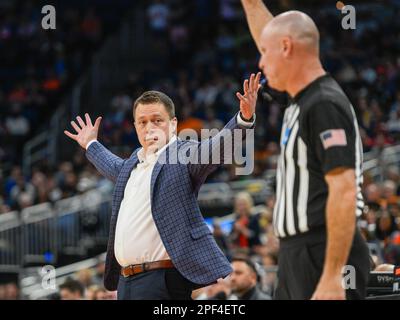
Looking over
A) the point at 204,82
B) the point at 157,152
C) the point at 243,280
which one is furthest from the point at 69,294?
the point at 204,82

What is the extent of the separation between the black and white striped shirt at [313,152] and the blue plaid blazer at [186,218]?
98cm

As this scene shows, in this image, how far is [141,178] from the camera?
19.7 ft

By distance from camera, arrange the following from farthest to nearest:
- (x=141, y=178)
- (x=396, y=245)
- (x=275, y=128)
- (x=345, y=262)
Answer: (x=275, y=128) < (x=396, y=245) < (x=141, y=178) < (x=345, y=262)

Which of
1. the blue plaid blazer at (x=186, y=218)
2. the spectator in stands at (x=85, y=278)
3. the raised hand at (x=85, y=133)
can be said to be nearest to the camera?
the blue plaid blazer at (x=186, y=218)

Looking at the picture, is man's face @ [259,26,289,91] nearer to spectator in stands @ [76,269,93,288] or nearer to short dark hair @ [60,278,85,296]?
short dark hair @ [60,278,85,296]

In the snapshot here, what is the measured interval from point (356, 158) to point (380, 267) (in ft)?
5.91

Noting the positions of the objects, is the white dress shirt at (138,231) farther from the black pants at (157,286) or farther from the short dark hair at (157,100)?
the short dark hair at (157,100)

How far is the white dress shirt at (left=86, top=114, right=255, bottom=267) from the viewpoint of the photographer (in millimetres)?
5793

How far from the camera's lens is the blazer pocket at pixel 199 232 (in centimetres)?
577

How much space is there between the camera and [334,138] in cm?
446

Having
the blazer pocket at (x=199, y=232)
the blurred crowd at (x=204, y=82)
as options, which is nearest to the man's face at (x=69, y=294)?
the blurred crowd at (x=204, y=82)

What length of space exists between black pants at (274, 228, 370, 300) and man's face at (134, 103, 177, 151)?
61.9 inches
